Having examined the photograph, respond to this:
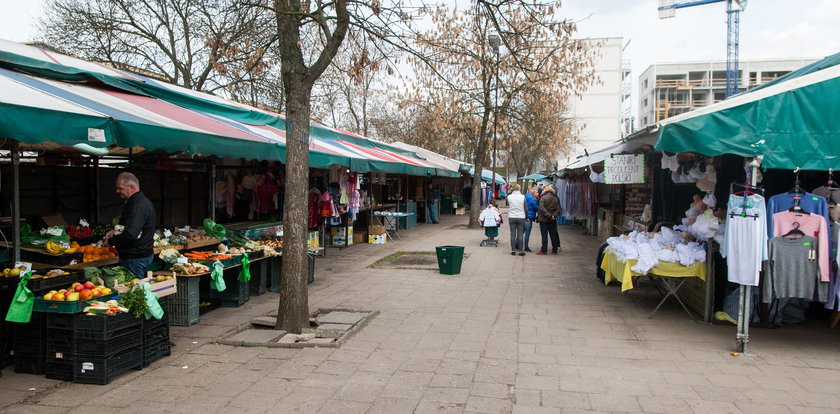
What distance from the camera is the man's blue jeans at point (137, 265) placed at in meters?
5.61

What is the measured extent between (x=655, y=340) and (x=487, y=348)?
195cm

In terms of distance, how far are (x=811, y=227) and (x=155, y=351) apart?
6700 millimetres

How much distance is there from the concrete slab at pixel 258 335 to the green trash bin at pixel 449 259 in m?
4.63

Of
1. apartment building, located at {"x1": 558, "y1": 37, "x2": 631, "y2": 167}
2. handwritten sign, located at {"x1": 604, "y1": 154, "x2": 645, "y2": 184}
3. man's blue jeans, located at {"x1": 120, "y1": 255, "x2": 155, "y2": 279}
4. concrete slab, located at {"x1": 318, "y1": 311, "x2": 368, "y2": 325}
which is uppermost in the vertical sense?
apartment building, located at {"x1": 558, "y1": 37, "x2": 631, "y2": 167}

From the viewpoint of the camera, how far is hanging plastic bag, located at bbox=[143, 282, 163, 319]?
190 inches

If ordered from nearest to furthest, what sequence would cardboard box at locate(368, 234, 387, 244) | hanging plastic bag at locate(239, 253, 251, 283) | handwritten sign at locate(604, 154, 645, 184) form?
1. hanging plastic bag at locate(239, 253, 251, 283)
2. handwritten sign at locate(604, 154, 645, 184)
3. cardboard box at locate(368, 234, 387, 244)

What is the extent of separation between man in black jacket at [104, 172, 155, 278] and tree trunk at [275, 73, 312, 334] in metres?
1.43

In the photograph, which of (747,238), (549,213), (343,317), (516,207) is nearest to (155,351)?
(343,317)

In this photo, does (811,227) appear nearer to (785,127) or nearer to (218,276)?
(785,127)

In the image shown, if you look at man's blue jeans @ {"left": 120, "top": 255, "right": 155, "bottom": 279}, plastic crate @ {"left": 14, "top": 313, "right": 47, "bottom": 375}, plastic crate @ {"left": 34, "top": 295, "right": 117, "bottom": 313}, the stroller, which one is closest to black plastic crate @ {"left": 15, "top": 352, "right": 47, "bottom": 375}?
plastic crate @ {"left": 14, "top": 313, "right": 47, "bottom": 375}

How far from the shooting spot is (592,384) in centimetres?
Answer: 457

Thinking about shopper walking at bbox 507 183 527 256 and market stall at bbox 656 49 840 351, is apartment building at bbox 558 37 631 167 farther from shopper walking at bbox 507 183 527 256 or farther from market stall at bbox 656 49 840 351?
market stall at bbox 656 49 840 351

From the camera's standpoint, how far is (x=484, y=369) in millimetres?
4945

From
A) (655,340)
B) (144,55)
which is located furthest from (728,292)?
(144,55)
